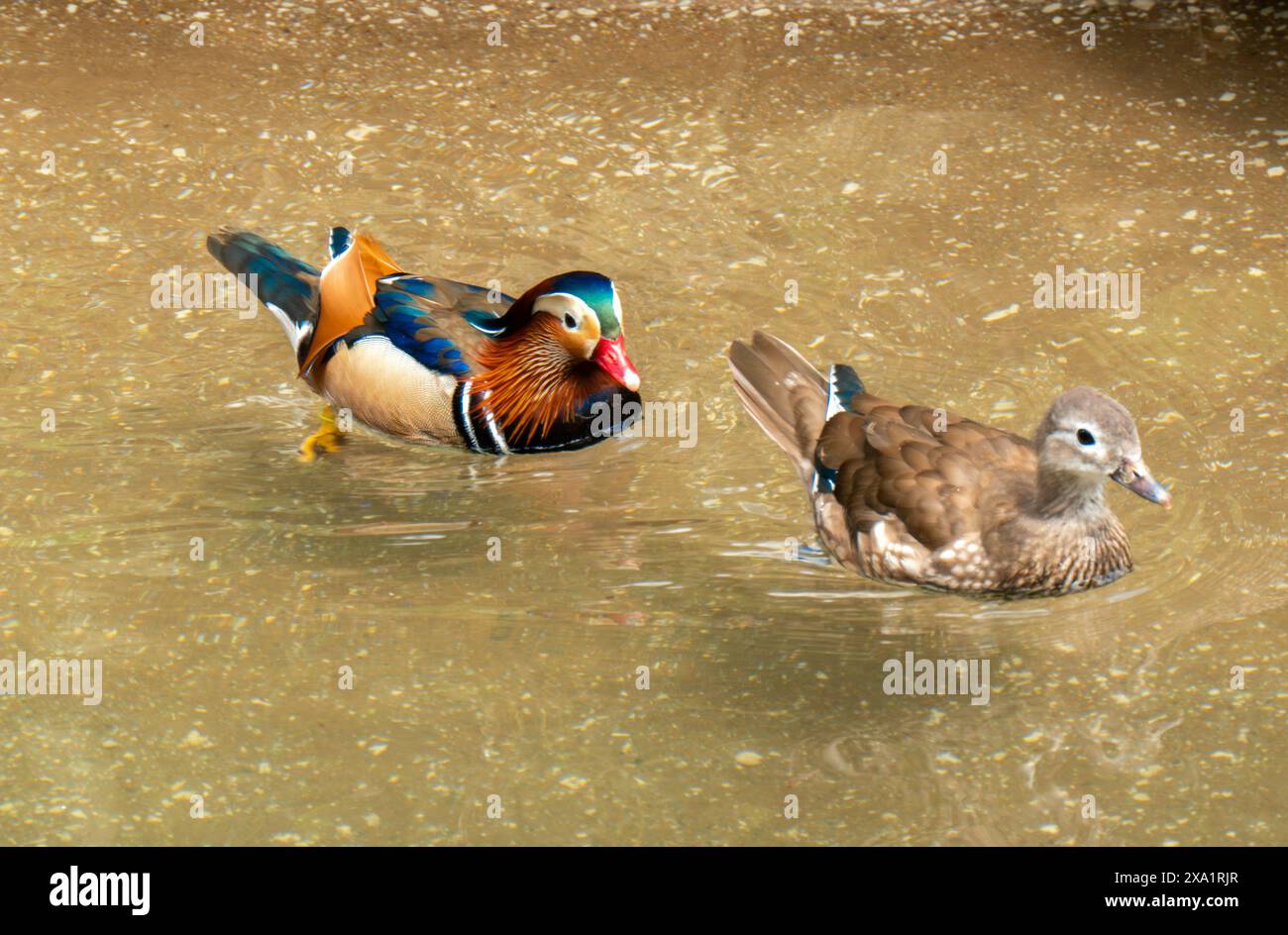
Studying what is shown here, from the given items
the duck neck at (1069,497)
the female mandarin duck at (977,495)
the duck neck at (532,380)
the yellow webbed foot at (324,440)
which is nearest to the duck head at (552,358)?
the duck neck at (532,380)

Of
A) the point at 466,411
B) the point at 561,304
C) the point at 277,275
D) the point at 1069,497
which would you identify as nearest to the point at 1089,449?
the point at 1069,497

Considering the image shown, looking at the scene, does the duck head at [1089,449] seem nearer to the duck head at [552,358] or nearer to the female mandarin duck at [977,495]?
the female mandarin duck at [977,495]

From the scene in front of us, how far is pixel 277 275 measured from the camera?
4.73m

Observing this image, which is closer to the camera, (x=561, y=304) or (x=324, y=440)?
(x=561, y=304)

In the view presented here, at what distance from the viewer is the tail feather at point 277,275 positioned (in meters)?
4.67

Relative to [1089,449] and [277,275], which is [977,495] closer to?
[1089,449]

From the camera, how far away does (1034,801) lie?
137 inches

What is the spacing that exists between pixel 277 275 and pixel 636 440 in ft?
3.36

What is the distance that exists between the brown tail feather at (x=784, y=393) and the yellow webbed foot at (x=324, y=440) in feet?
3.37

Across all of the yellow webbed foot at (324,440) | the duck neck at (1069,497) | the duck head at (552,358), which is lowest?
the duck neck at (1069,497)

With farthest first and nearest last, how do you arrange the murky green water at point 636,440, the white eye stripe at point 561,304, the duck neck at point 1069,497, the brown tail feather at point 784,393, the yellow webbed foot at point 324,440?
the yellow webbed foot at point 324,440, the white eye stripe at point 561,304, the brown tail feather at point 784,393, the duck neck at point 1069,497, the murky green water at point 636,440

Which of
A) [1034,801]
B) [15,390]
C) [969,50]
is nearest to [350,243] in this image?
[15,390]

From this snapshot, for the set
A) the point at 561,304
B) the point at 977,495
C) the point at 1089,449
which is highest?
the point at 561,304

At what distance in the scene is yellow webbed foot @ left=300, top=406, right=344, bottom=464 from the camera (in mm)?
4570
